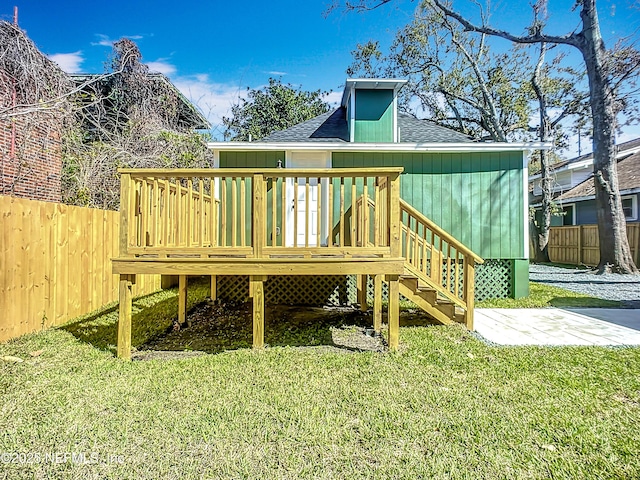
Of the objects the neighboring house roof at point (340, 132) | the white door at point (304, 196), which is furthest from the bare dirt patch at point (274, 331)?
→ the neighboring house roof at point (340, 132)

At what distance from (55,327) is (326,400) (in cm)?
420

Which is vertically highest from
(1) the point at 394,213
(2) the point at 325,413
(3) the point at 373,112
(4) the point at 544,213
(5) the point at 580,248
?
(3) the point at 373,112

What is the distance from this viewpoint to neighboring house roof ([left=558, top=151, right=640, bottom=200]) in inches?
557

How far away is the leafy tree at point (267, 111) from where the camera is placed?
2109cm

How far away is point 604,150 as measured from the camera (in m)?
10.6

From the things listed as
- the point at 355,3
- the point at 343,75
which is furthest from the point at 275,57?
the point at 355,3

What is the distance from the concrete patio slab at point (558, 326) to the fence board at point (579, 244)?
8.52 m

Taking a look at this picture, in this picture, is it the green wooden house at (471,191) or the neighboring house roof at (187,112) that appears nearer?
the green wooden house at (471,191)

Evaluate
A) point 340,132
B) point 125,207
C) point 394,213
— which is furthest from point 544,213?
point 125,207

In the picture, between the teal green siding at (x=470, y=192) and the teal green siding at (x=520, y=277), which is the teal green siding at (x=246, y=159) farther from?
the teal green siding at (x=520, y=277)

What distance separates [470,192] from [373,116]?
2.92 meters

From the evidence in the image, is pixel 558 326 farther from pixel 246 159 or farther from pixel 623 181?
pixel 623 181

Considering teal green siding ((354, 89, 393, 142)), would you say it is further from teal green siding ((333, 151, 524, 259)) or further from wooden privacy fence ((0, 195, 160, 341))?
wooden privacy fence ((0, 195, 160, 341))

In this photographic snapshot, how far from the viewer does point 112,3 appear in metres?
10.9
